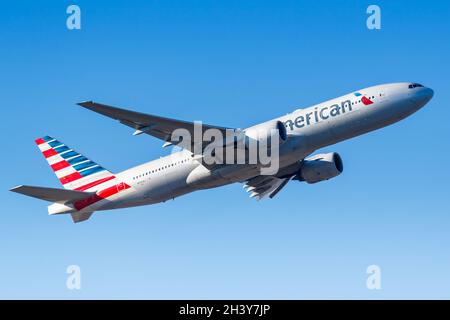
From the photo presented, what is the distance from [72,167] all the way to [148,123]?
10.9 m

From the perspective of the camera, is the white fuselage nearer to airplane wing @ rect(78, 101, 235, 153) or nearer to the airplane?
the airplane

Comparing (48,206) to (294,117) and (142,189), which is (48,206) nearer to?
(142,189)

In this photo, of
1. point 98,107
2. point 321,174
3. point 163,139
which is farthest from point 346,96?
point 98,107

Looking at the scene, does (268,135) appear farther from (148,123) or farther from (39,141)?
(39,141)

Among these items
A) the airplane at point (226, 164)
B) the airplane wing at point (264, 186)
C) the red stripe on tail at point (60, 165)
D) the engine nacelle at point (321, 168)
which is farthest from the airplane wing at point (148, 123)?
the red stripe on tail at point (60, 165)

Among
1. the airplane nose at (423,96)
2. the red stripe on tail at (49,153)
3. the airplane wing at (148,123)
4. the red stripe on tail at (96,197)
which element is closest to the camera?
the airplane wing at (148,123)

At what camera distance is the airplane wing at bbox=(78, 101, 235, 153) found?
40.2 metres

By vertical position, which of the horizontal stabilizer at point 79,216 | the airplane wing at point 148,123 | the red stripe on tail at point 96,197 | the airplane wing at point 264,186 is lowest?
the horizontal stabilizer at point 79,216

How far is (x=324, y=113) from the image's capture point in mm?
43281

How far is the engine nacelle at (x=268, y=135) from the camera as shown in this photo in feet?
139

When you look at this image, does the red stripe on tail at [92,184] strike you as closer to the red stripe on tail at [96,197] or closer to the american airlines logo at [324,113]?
the red stripe on tail at [96,197]

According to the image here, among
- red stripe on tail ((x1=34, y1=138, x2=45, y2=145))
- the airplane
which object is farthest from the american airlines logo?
red stripe on tail ((x1=34, y1=138, x2=45, y2=145))
